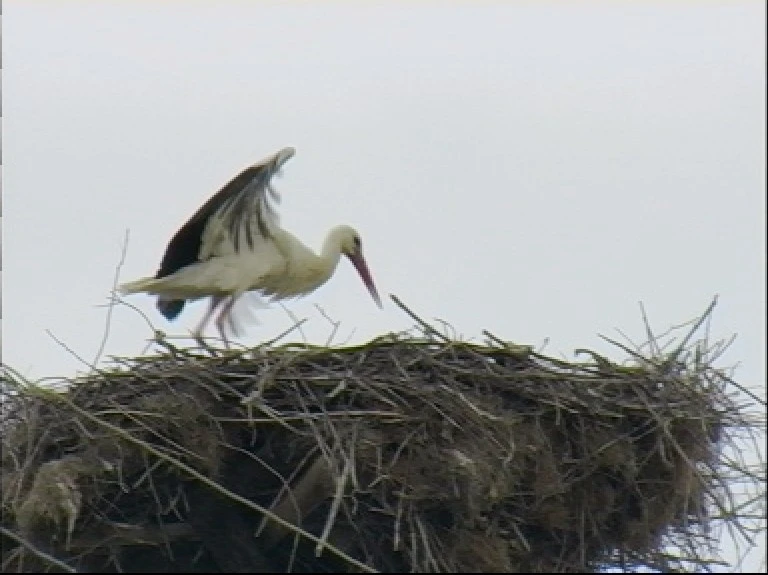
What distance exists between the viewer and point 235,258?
267 inches

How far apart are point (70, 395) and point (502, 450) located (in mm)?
1329

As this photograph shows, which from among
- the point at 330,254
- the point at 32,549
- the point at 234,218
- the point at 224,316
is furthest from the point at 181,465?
the point at 330,254

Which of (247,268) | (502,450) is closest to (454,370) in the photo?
(502,450)

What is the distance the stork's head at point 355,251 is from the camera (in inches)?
291

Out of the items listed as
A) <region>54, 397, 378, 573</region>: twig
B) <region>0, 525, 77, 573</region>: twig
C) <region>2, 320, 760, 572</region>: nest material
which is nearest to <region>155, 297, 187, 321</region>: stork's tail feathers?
<region>2, 320, 760, 572</region>: nest material

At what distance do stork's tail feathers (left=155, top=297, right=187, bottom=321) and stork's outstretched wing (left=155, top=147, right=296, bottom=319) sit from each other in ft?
1.03

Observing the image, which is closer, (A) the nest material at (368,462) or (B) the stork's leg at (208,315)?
(A) the nest material at (368,462)

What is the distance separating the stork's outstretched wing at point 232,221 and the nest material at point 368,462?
108 centimetres

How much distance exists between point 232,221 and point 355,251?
98 centimetres

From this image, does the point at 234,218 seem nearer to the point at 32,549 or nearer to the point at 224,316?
the point at 224,316

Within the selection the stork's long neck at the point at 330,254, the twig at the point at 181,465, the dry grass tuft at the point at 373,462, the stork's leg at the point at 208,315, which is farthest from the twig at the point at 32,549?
the stork's long neck at the point at 330,254

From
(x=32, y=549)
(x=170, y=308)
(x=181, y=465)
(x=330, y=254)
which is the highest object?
(x=330, y=254)

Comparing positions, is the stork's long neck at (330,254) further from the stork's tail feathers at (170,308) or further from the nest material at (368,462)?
the nest material at (368,462)

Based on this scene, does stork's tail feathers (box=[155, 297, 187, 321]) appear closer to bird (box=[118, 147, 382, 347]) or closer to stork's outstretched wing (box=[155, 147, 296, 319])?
bird (box=[118, 147, 382, 347])
